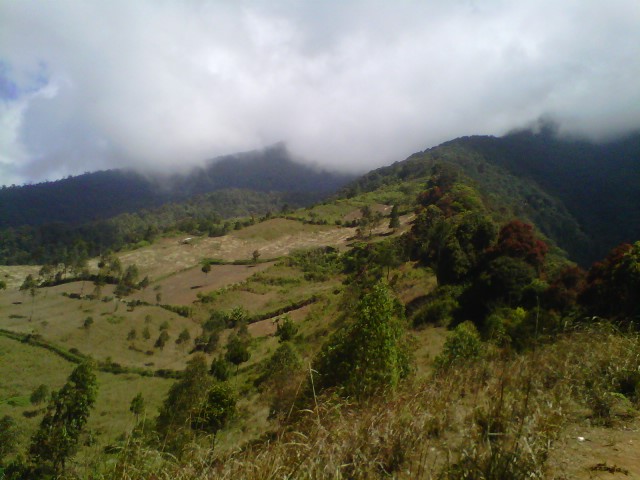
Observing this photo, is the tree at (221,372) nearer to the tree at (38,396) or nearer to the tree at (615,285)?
the tree at (38,396)

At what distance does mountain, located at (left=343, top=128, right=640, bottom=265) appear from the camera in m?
84.1

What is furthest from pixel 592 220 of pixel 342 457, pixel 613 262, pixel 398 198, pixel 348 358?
pixel 342 457

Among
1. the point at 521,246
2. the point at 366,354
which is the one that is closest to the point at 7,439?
the point at 366,354

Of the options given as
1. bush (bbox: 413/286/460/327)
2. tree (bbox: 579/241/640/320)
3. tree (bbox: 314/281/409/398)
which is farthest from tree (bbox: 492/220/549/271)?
tree (bbox: 314/281/409/398)

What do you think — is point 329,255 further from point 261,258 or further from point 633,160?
point 633,160

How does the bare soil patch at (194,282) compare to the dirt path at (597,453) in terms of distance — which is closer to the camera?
the dirt path at (597,453)

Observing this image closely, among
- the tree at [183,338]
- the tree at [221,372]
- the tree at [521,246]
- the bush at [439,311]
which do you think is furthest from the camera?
the tree at [183,338]

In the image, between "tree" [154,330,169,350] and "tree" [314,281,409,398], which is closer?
"tree" [314,281,409,398]

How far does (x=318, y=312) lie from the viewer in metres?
50.6

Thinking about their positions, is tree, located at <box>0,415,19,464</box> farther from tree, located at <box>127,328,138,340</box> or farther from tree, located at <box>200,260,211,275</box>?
tree, located at <box>200,260,211,275</box>

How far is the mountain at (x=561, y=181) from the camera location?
84062 millimetres

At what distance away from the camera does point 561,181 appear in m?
113

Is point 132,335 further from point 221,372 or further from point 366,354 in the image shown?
point 366,354

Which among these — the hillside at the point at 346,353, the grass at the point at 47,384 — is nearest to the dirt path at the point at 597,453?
the hillside at the point at 346,353
